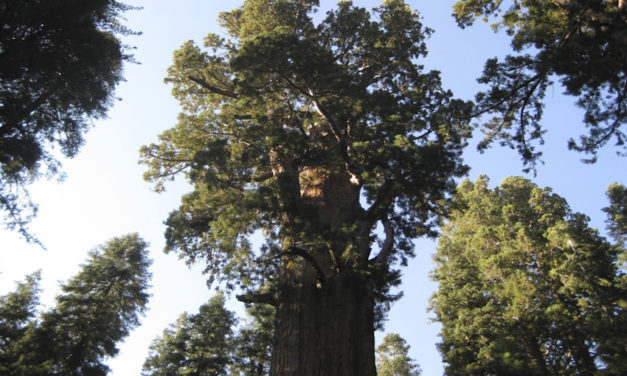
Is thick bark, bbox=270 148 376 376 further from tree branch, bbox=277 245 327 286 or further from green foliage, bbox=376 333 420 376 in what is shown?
green foliage, bbox=376 333 420 376

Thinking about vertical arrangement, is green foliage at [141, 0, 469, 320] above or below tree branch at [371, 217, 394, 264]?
above

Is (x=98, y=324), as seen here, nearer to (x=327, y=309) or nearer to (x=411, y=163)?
(x=327, y=309)

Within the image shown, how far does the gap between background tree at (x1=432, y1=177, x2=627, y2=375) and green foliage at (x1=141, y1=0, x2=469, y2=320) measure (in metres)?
7.58

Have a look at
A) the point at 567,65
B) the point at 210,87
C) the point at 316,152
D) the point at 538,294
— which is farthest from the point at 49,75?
the point at 538,294

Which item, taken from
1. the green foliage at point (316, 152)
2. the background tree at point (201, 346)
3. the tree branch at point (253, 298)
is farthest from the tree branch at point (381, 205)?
the background tree at point (201, 346)

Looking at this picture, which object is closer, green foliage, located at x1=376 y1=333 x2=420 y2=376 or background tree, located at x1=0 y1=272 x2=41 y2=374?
background tree, located at x1=0 y1=272 x2=41 y2=374

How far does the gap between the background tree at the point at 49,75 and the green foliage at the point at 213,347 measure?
9.44 m

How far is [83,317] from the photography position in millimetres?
16297

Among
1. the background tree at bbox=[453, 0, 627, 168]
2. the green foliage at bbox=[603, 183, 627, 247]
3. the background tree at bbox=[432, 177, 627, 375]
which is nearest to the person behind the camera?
the background tree at bbox=[453, 0, 627, 168]

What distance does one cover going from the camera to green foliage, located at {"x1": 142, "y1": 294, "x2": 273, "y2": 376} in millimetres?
15695

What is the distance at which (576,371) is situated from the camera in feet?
47.6

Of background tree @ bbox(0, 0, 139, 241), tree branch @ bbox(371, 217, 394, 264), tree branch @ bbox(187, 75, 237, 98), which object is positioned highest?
tree branch @ bbox(187, 75, 237, 98)

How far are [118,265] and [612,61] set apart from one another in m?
21.2

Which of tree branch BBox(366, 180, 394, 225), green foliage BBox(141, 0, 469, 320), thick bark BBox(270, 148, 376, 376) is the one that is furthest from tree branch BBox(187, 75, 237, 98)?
tree branch BBox(366, 180, 394, 225)
